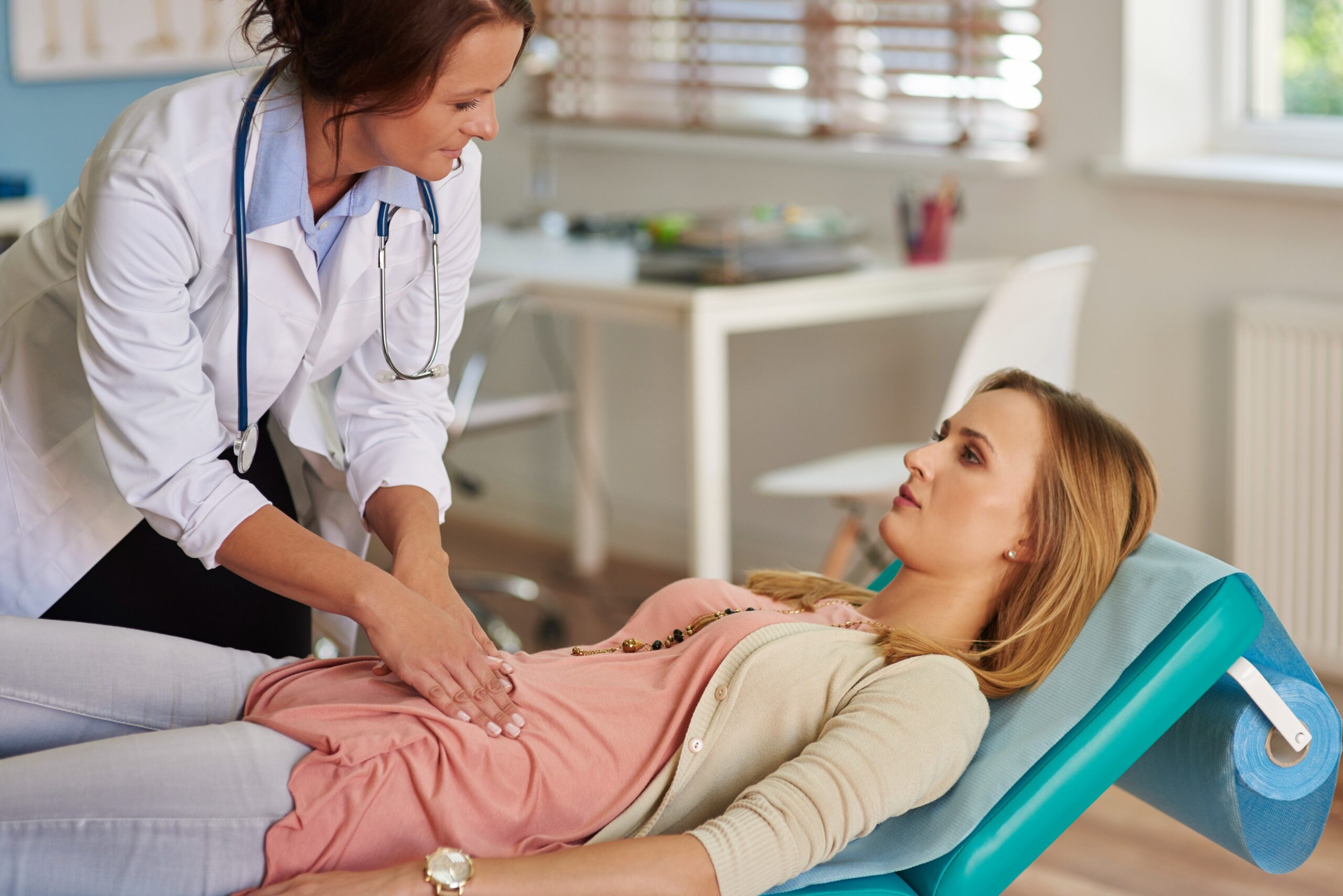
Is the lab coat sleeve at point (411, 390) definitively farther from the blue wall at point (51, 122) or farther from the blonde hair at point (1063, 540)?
the blue wall at point (51, 122)

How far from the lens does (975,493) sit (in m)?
1.50

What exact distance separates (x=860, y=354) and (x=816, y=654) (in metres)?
2.04

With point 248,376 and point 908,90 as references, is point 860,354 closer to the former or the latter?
point 908,90

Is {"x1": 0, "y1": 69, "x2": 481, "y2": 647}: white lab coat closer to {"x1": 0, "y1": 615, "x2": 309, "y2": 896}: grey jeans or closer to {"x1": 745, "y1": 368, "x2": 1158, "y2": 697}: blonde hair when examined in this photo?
{"x1": 0, "y1": 615, "x2": 309, "y2": 896}: grey jeans

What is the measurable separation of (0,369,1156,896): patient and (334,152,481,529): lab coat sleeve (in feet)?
0.75

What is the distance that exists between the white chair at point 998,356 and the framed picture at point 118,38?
5.55 feet

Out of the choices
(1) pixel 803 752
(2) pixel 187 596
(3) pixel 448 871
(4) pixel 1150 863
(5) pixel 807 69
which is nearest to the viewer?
(3) pixel 448 871

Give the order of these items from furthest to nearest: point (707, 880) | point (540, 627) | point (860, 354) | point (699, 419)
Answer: point (860, 354), point (540, 627), point (699, 419), point (707, 880)

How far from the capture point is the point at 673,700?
1374mm

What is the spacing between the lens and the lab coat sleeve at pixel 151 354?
4.22 ft

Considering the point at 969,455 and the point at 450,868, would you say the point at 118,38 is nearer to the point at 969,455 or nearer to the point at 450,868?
the point at 969,455

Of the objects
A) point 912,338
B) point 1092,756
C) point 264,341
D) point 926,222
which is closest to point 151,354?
point 264,341

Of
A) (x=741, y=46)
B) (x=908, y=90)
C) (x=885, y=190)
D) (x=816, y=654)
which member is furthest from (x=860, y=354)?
(x=816, y=654)

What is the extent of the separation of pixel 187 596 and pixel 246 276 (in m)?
0.43
